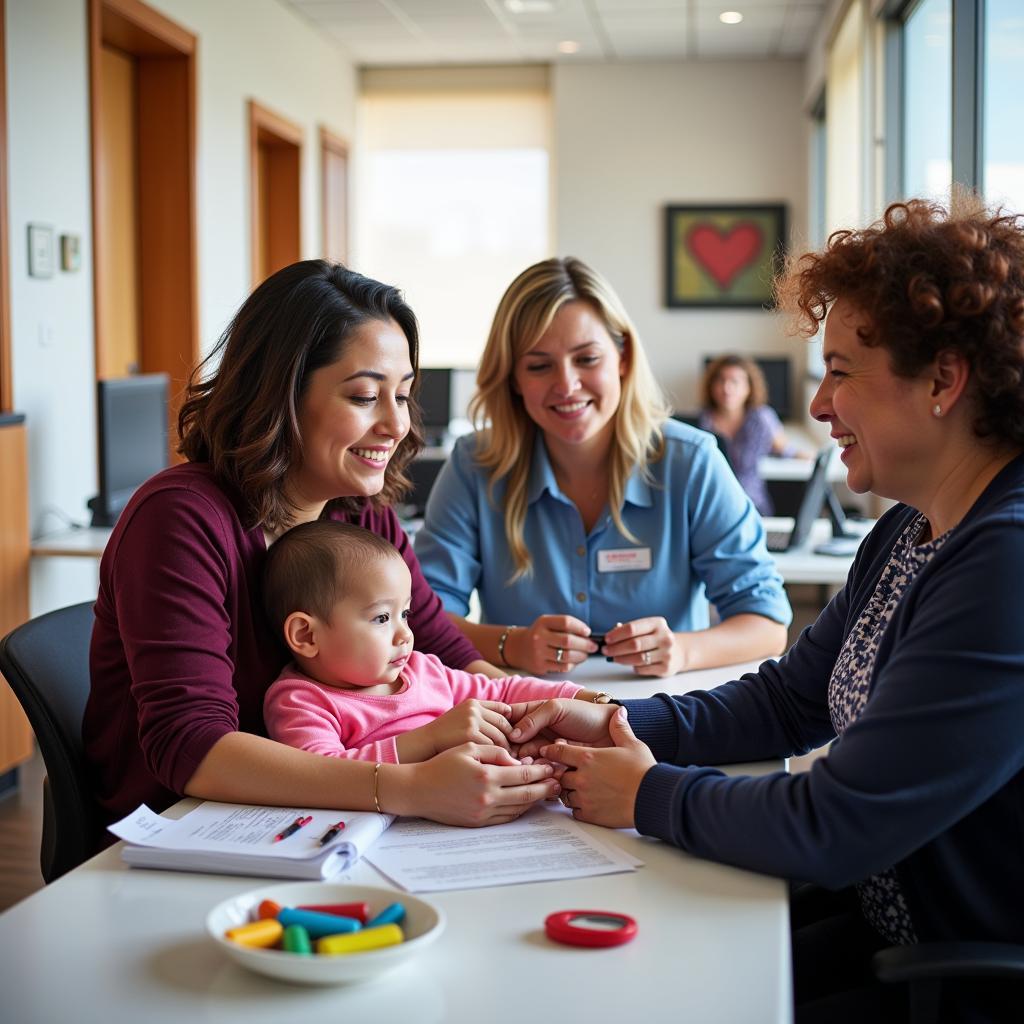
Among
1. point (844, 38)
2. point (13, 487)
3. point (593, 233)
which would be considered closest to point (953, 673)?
point (13, 487)

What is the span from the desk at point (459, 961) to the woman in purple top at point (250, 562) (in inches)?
7.1

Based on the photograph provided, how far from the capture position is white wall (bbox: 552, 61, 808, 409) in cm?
902

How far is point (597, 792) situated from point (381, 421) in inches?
24.8

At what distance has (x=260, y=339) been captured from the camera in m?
1.69

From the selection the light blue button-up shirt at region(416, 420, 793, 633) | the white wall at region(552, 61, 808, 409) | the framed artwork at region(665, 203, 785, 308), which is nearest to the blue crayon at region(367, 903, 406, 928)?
the light blue button-up shirt at region(416, 420, 793, 633)

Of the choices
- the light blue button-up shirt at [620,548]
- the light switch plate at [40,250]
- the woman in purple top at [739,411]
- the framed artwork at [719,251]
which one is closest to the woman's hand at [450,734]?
the light blue button-up shirt at [620,548]

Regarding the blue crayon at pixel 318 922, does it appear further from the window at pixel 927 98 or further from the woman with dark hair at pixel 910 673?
the window at pixel 927 98

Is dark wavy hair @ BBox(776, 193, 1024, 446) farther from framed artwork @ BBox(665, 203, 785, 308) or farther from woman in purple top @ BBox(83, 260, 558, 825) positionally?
framed artwork @ BBox(665, 203, 785, 308)

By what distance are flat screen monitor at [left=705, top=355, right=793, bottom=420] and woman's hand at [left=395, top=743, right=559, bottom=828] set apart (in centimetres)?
754

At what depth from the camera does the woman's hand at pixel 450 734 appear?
4.83 ft

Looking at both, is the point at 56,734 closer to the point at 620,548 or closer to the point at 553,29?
the point at 620,548

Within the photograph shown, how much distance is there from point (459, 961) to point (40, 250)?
4084 millimetres

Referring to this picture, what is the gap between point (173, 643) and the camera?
1.45m

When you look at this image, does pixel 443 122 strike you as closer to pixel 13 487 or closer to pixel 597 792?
pixel 13 487
